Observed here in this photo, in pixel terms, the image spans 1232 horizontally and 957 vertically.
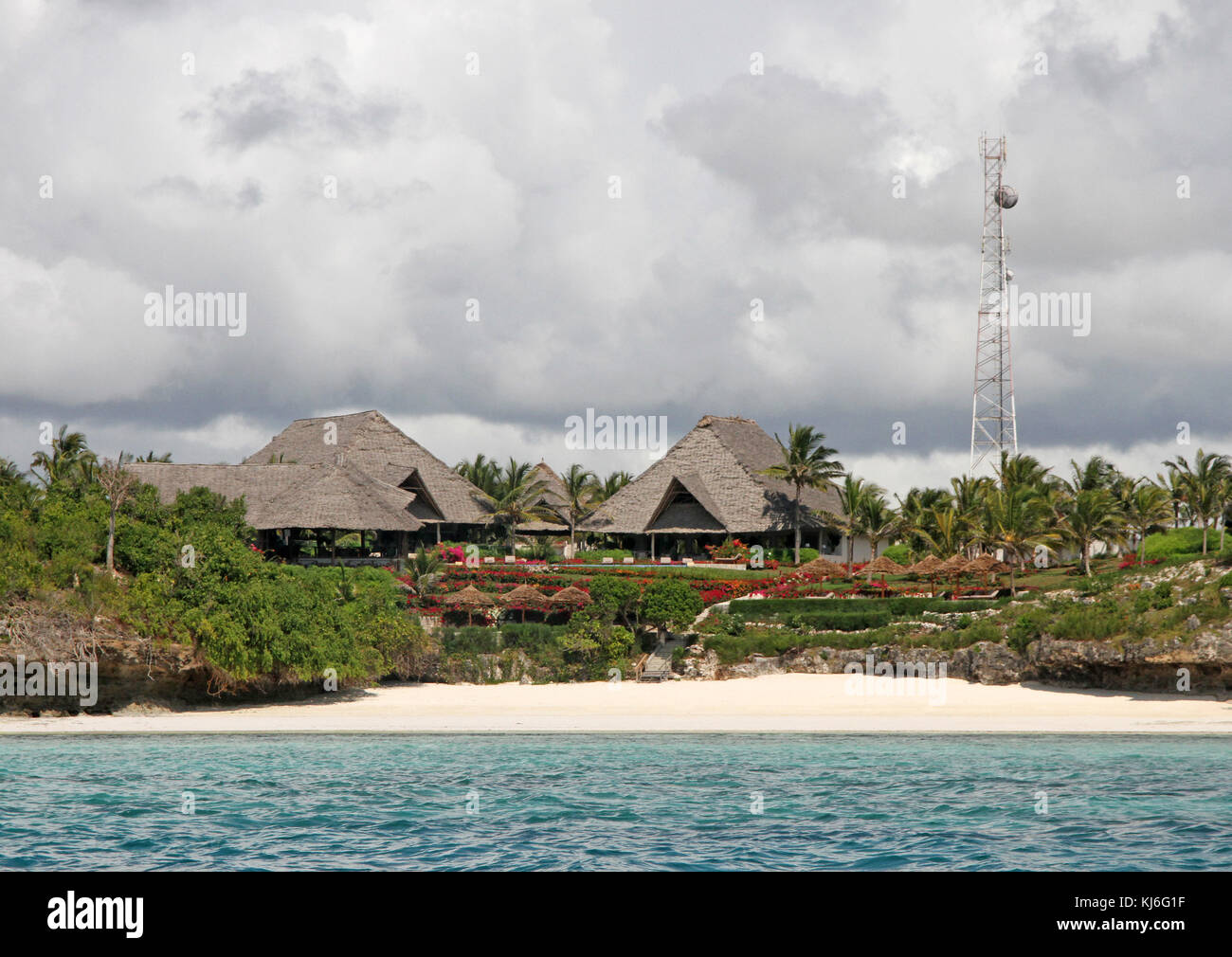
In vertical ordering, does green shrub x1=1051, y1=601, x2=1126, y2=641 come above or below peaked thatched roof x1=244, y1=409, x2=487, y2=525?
below

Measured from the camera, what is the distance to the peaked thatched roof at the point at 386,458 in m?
59.1

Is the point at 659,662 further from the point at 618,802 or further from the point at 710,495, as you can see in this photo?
the point at 710,495

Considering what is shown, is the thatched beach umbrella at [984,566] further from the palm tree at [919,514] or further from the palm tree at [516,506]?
the palm tree at [516,506]

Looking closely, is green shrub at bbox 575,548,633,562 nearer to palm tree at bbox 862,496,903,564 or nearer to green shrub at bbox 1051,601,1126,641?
palm tree at bbox 862,496,903,564

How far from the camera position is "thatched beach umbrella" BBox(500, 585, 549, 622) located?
38125 millimetres

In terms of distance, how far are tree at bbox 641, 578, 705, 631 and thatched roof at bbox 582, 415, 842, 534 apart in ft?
68.6

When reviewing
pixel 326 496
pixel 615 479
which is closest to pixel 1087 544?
pixel 326 496

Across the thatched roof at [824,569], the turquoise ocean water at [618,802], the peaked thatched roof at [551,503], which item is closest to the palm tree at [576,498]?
the peaked thatched roof at [551,503]

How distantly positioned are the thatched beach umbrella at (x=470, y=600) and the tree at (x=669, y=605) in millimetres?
5392

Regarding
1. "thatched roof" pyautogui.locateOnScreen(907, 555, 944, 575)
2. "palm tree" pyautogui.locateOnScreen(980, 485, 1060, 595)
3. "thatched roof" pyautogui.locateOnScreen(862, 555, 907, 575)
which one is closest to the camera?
"thatched roof" pyautogui.locateOnScreen(907, 555, 944, 575)

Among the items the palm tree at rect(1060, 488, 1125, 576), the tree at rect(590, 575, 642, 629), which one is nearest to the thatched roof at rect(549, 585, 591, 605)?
the tree at rect(590, 575, 642, 629)

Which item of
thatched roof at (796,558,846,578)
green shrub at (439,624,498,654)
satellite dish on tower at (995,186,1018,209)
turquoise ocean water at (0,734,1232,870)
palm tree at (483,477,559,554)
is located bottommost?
turquoise ocean water at (0,734,1232,870)

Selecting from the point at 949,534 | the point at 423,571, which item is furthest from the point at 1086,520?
the point at 423,571

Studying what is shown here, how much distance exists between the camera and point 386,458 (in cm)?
6134
